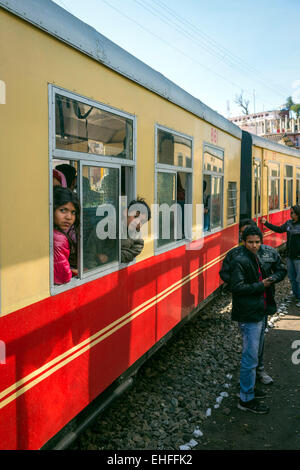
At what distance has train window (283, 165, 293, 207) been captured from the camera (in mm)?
11245

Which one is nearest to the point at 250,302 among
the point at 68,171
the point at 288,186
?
the point at 68,171

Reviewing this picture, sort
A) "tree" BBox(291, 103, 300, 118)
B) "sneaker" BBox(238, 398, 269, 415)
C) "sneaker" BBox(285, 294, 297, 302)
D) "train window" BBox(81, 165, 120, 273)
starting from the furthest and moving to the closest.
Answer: "tree" BBox(291, 103, 300, 118), "sneaker" BBox(285, 294, 297, 302), "sneaker" BBox(238, 398, 269, 415), "train window" BBox(81, 165, 120, 273)

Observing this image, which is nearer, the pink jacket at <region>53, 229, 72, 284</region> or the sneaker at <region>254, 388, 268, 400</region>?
the pink jacket at <region>53, 229, 72, 284</region>

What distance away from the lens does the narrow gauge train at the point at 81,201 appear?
2.38m

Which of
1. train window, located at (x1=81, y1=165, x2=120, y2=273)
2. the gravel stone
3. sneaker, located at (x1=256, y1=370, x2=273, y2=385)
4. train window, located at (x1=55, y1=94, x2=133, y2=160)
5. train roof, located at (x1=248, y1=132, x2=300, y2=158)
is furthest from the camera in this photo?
train roof, located at (x1=248, y1=132, x2=300, y2=158)

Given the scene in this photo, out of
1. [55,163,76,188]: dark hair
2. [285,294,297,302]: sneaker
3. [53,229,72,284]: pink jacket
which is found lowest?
[285,294,297,302]: sneaker

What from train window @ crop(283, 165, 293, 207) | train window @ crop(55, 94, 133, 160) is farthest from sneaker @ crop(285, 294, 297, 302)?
train window @ crop(55, 94, 133, 160)

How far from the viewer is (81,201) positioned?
116 inches

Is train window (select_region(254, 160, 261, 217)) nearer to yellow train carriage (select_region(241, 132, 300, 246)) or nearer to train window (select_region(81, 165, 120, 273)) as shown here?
yellow train carriage (select_region(241, 132, 300, 246))

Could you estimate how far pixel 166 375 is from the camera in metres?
4.83

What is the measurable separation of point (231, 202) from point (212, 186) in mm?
1331

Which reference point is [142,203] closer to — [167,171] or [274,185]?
[167,171]
